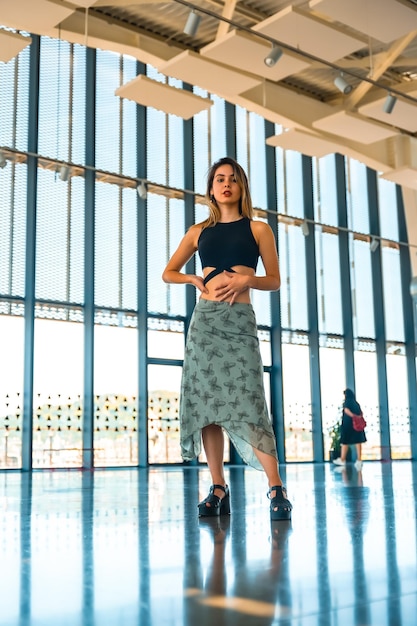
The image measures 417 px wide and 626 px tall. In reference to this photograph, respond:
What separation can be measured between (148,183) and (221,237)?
9.08m

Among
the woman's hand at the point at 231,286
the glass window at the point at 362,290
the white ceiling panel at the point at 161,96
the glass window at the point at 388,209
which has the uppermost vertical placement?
the glass window at the point at 388,209

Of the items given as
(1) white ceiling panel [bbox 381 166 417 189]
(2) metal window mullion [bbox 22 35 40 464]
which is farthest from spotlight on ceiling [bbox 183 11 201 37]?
(1) white ceiling panel [bbox 381 166 417 189]

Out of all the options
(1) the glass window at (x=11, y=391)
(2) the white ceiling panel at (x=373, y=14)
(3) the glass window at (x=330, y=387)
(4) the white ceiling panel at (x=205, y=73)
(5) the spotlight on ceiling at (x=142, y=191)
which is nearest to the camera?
(2) the white ceiling panel at (x=373, y=14)

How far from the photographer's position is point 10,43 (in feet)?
25.6

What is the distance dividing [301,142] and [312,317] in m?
3.85

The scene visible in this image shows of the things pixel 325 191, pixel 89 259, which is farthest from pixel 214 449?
pixel 325 191

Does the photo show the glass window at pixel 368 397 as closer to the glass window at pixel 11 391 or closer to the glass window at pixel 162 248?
the glass window at pixel 162 248

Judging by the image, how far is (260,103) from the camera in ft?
36.4

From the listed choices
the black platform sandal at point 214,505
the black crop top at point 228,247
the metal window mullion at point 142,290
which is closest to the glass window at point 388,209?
the metal window mullion at point 142,290

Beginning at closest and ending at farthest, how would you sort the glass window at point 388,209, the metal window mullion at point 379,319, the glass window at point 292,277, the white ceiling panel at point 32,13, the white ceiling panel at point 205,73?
the white ceiling panel at point 32,13, the white ceiling panel at point 205,73, the glass window at point 292,277, the metal window mullion at point 379,319, the glass window at point 388,209

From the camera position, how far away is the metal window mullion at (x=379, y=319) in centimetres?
1440

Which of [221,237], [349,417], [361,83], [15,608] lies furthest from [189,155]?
[15,608]

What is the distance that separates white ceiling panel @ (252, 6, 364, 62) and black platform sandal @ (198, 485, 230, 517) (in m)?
5.90

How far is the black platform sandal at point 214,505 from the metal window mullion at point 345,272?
11.2m
